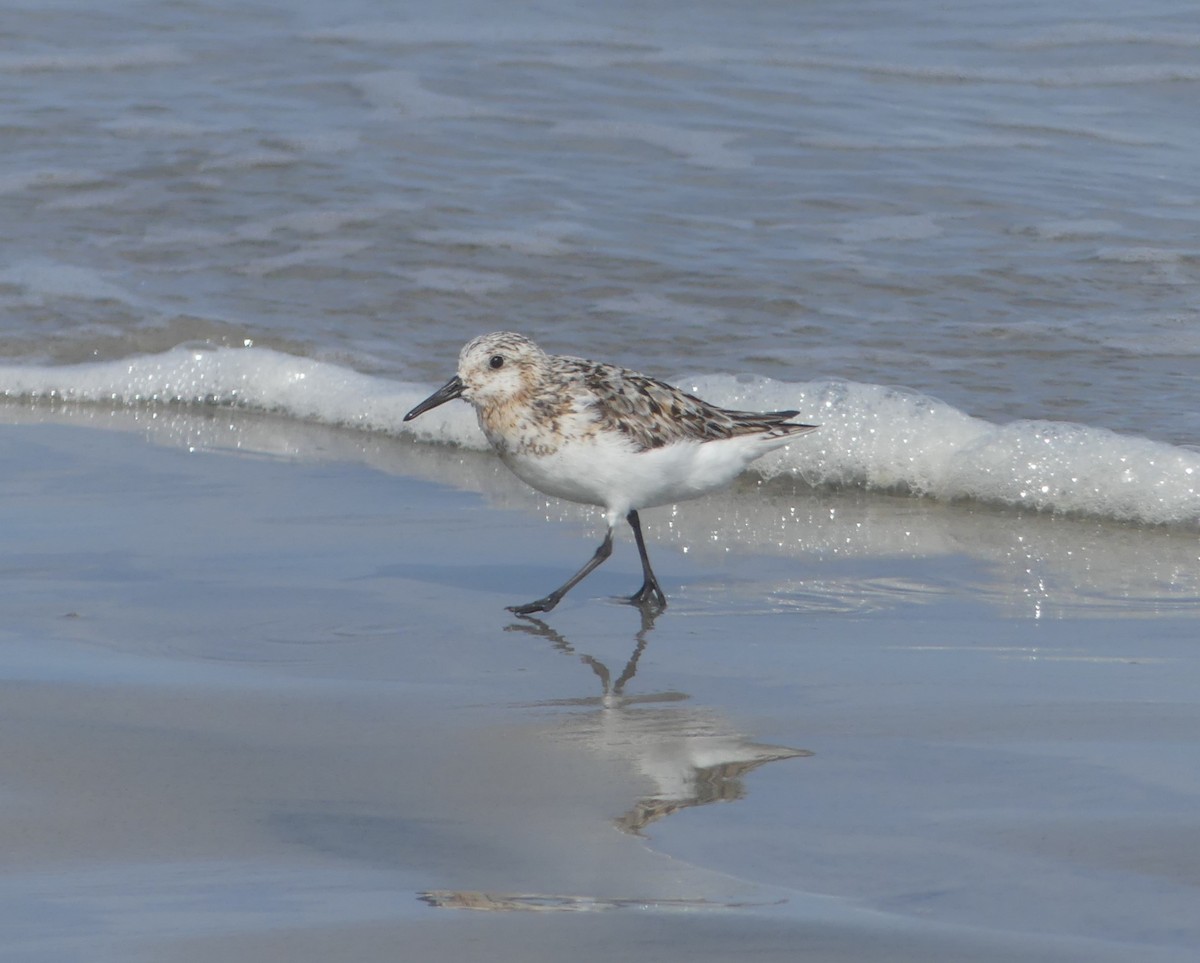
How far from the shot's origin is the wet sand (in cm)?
298

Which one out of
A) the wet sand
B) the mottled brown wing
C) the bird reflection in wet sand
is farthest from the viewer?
the mottled brown wing

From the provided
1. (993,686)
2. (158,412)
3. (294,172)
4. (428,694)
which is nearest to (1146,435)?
(993,686)

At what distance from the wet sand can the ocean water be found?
1257 millimetres

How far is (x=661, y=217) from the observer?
10.4 metres

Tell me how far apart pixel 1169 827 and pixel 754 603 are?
2.01m

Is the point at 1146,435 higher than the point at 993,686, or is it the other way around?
the point at 1146,435

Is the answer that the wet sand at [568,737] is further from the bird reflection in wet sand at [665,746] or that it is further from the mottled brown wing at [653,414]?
the mottled brown wing at [653,414]

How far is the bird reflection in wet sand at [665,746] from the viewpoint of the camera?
3533 mm

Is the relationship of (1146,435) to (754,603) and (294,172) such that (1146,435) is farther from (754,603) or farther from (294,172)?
(294,172)

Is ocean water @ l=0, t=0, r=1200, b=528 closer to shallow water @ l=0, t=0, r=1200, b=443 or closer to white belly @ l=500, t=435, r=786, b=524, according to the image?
shallow water @ l=0, t=0, r=1200, b=443

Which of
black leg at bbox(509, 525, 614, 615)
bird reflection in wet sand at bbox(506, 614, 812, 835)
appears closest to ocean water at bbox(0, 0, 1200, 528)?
black leg at bbox(509, 525, 614, 615)

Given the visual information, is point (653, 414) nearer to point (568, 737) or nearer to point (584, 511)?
point (584, 511)

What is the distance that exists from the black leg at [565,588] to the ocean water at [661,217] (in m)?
1.51

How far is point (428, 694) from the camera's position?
170 inches
